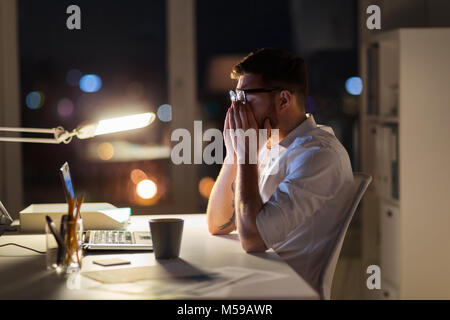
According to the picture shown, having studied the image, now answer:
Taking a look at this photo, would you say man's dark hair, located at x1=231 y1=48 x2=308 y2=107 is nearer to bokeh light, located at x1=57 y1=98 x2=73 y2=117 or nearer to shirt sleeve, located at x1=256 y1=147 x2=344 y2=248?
shirt sleeve, located at x1=256 y1=147 x2=344 y2=248

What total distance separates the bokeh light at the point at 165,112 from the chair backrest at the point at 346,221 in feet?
6.72

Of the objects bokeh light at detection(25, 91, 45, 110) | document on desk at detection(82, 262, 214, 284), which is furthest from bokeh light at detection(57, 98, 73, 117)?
document on desk at detection(82, 262, 214, 284)

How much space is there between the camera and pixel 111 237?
5.86 feet

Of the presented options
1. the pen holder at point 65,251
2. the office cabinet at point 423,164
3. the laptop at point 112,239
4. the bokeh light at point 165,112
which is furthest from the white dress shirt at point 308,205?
the bokeh light at point 165,112

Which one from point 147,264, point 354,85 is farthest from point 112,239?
point 354,85

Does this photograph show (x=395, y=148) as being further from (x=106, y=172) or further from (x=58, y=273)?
(x=58, y=273)

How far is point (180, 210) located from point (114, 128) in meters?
1.77

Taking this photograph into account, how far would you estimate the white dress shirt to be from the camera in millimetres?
1623

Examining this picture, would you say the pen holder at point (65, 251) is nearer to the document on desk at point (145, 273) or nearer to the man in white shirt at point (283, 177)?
the document on desk at point (145, 273)

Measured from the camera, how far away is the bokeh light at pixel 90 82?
3.66m

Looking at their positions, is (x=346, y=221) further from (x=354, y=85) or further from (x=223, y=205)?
(x=354, y=85)

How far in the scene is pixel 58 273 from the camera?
55.7 inches

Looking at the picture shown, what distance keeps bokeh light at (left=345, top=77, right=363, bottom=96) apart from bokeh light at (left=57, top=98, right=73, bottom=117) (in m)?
1.79
